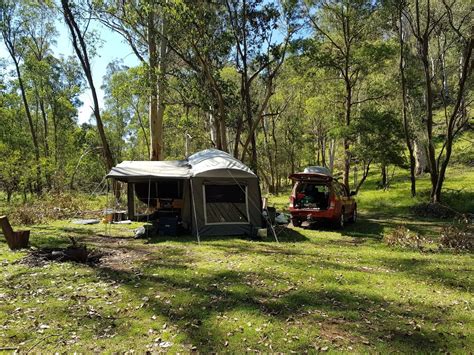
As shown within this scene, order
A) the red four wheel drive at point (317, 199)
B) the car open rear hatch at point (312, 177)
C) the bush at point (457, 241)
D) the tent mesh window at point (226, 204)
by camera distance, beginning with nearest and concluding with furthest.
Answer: the bush at point (457, 241) < the tent mesh window at point (226, 204) < the car open rear hatch at point (312, 177) < the red four wheel drive at point (317, 199)

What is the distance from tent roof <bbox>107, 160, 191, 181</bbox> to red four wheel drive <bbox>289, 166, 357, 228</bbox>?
3574mm

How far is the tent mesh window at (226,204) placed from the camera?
453 inches

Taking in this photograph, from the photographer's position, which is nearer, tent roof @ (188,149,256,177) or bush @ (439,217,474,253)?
bush @ (439,217,474,253)

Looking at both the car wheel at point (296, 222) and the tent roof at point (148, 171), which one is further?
the car wheel at point (296, 222)

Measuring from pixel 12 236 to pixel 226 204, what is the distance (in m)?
5.64

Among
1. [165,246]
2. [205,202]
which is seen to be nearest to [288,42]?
[205,202]

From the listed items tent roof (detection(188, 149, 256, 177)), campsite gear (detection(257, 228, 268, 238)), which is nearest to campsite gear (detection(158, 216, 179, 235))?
tent roof (detection(188, 149, 256, 177))

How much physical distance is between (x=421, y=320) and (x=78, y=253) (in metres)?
6.46

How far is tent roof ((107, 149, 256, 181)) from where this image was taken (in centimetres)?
1112

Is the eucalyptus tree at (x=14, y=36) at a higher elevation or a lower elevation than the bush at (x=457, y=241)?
higher

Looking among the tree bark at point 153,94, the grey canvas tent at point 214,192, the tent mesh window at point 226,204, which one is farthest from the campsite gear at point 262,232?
the tree bark at point 153,94

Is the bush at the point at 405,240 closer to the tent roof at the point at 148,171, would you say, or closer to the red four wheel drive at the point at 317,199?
the red four wheel drive at the point at 317,199

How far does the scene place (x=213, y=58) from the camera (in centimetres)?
1761

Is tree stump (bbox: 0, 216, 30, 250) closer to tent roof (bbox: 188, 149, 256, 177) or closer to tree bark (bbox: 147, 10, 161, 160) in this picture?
tent roof (bbox: 188, 149, 256, 177)
